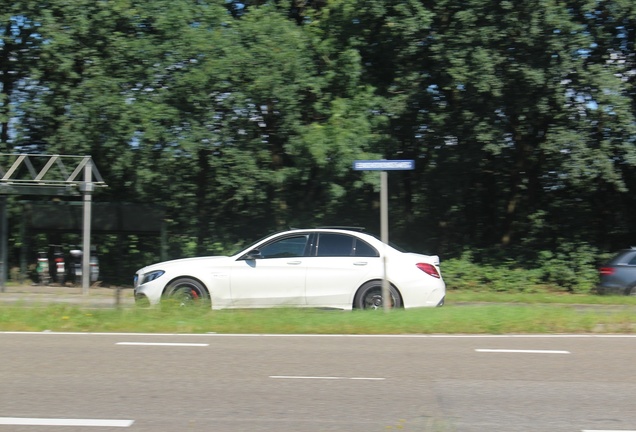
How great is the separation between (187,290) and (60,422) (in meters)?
7.01

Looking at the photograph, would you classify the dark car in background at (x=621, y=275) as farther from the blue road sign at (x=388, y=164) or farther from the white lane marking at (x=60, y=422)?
the white lane marking at (x=60, y=422)

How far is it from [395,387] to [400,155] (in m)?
12.6

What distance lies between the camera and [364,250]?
13469 mm

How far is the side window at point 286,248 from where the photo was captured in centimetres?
1352

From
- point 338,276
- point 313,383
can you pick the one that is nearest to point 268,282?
point 338,276

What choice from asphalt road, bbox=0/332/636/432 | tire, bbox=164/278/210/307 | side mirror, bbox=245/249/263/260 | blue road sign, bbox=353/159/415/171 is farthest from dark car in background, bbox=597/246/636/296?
tire, bbox=164/278/210/307

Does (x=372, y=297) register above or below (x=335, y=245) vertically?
below

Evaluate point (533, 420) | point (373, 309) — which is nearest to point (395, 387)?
point (533, 420)

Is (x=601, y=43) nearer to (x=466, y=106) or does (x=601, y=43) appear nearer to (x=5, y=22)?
(x=466, y=106)

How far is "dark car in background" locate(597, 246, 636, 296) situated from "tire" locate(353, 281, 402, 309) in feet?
21.6

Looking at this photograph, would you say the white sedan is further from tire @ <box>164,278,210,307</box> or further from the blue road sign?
the blue road sign

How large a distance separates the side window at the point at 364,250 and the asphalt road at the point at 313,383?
2390 millimetres

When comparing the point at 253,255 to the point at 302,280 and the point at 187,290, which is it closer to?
the point at 302,280

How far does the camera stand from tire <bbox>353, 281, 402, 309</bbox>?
43.2 ft
